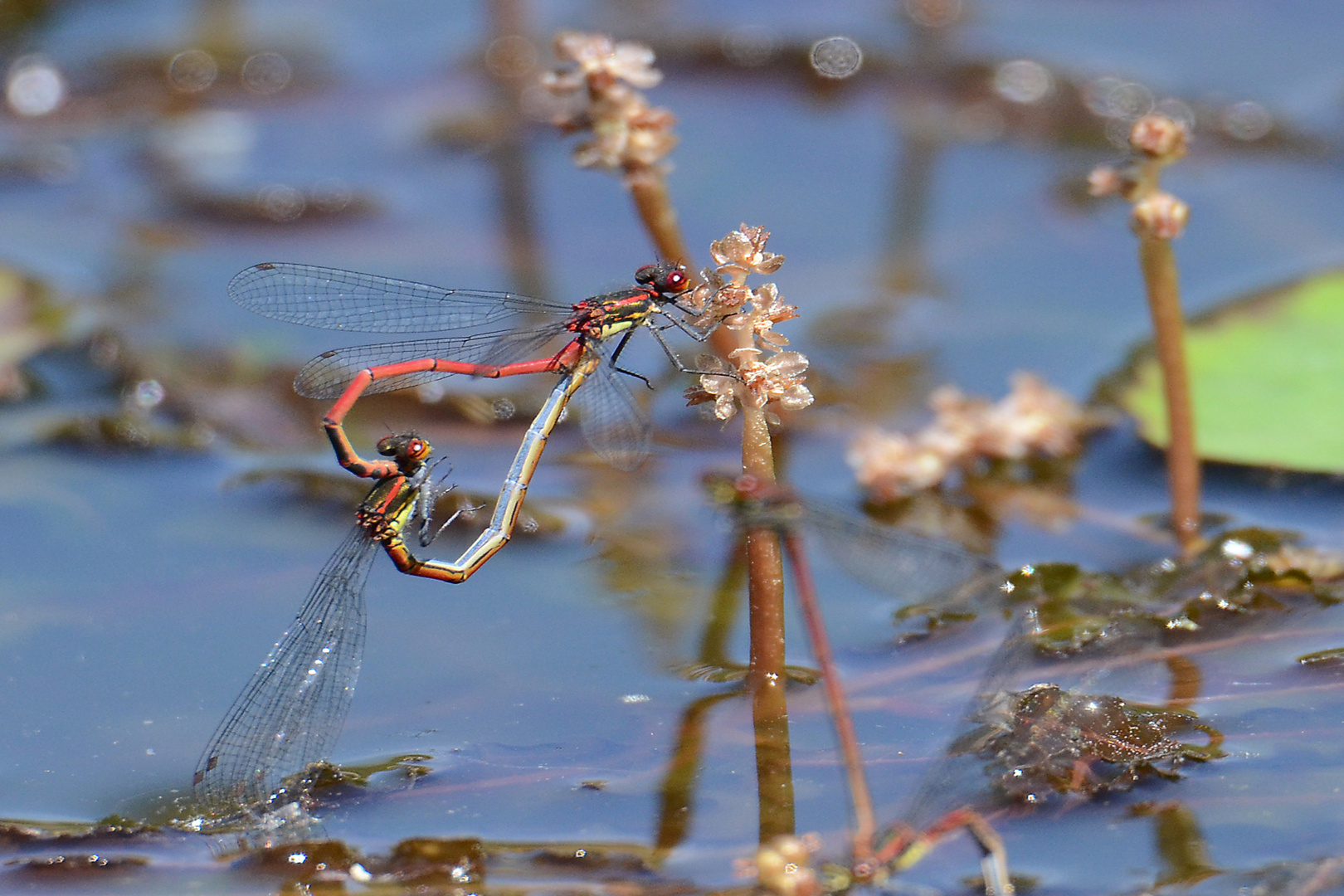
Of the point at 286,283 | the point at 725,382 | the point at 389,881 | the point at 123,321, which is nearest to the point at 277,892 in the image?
the point at 389,881

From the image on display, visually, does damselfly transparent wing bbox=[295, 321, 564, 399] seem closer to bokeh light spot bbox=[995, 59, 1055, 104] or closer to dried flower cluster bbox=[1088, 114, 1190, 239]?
dried flower cluster bbox=[1088, 114, 1190, 239]

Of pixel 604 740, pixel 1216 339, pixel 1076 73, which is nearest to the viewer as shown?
pixel 604 740

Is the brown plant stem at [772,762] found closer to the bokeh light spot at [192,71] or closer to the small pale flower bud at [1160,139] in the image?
the small pale flower bud at [1160,139]

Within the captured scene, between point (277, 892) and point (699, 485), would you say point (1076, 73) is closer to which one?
point (699, 485)

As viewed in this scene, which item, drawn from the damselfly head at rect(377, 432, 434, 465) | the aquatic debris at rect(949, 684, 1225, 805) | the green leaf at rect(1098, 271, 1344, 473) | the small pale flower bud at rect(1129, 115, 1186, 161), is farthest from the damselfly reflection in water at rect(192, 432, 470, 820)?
the green leaf at rect(1098, 271, 1344, 473)

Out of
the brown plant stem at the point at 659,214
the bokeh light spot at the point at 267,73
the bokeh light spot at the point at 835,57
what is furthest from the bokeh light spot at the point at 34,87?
the brown plant stem at the point at 659,214
